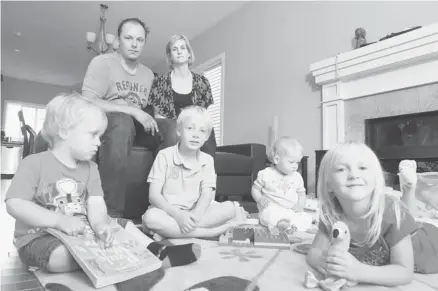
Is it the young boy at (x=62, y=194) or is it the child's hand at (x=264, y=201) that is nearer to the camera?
the young boy at (x=62, y=194)

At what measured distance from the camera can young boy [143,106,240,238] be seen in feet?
3.83

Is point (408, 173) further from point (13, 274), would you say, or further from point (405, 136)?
point (405, 136)

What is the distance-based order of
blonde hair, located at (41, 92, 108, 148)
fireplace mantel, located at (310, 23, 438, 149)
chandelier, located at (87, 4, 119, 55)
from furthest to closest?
chandelier, located at (87, 4, 119, 55)
fireplace mantel, located at (310, 23, 438, 149)
blonde hair, located at (41, 92, 108, 148)

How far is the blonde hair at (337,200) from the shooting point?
0.67 m

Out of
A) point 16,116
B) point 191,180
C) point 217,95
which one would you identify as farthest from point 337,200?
point 16,116

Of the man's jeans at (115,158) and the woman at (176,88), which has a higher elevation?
the woman at (176,88)

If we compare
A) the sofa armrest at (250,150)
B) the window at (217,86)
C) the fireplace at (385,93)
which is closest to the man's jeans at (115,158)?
the sofa armrest at (250,150)

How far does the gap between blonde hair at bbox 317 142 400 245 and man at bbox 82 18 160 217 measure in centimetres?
80

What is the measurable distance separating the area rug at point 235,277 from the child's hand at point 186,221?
6.5 inches

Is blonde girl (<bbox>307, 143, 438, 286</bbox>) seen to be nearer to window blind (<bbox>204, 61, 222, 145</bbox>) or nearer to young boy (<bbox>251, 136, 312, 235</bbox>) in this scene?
young boy (<bbox>251, 136, 312, 235</bbox>)

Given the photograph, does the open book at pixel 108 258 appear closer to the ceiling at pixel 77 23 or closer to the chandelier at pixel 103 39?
the chandelier at pixel 103 39

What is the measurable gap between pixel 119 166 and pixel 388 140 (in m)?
1.75

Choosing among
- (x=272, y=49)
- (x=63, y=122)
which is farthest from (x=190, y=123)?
(x=272, y=49)

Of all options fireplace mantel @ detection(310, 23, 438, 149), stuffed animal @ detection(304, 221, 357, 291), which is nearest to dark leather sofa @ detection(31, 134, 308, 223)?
fireplace mantel @ detection(310, 23, 438, 149)
